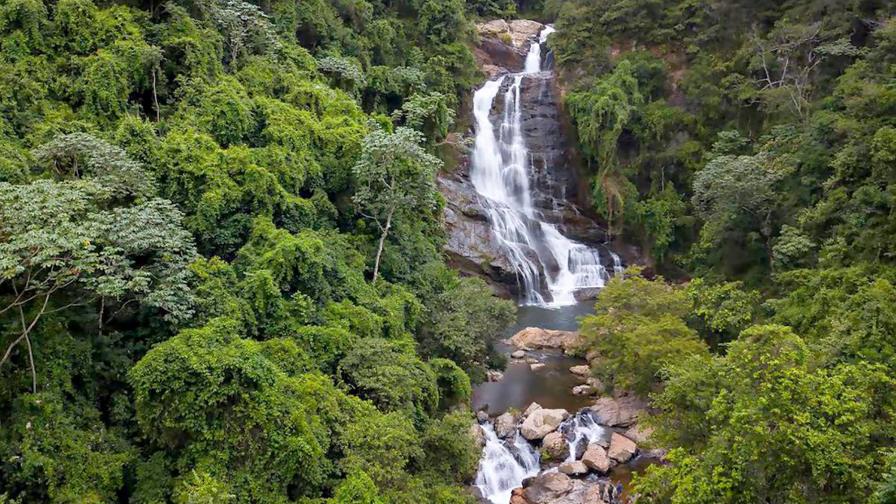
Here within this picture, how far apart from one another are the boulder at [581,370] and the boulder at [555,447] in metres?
5.17

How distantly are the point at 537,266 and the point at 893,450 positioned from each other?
2251 centimetres

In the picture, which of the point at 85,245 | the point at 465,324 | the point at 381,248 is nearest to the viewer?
the point at 85,245

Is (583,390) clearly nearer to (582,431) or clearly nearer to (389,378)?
(582,431)

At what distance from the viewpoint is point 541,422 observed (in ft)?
56.4

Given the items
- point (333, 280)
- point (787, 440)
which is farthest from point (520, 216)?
point (787, 440)

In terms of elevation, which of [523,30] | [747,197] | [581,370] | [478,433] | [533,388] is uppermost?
[523,30]

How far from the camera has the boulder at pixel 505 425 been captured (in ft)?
55.5

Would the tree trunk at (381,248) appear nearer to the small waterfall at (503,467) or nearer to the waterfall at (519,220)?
Answer: the small waterfall at (503,467)

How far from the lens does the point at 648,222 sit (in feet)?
102

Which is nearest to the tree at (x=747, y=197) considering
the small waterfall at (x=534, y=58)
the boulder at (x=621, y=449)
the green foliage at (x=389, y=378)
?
the boulder at (x=621, y=449)

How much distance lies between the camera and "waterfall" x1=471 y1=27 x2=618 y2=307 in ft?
98.8

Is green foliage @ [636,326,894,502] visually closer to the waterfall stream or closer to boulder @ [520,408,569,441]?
boulder @ [520,408,569,441]

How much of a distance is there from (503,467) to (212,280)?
8.90 metres

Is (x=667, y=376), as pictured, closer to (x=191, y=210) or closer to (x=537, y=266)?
(x=191, y=210)
